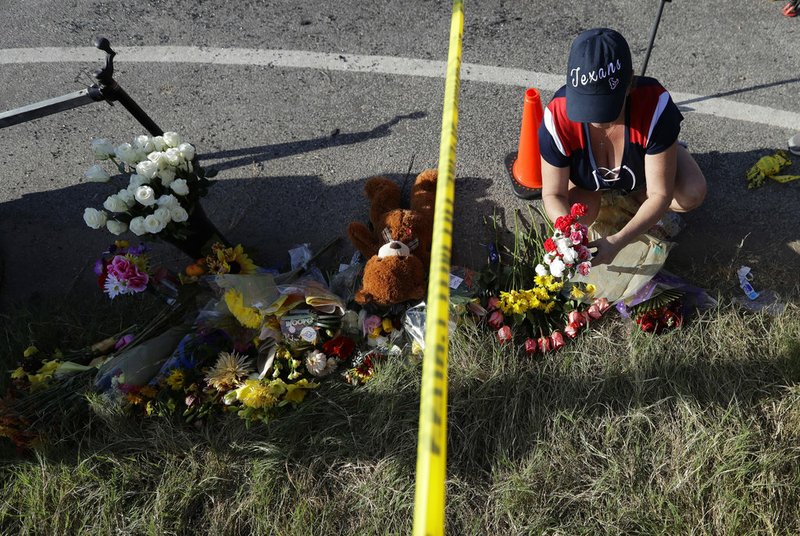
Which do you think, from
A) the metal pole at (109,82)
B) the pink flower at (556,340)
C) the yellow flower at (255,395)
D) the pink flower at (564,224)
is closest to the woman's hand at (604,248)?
the pink flower at (564,224)

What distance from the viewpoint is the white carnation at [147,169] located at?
247cm

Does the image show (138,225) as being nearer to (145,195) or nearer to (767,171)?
(145,195)

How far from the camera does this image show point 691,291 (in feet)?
8.75

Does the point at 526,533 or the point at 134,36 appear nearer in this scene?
the point at 526,533

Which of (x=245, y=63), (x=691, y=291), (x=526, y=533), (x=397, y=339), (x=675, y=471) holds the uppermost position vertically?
(x=245, y=63)

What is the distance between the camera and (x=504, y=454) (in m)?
2.34

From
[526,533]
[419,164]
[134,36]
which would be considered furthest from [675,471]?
[134,36]

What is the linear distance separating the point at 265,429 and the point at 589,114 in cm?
191

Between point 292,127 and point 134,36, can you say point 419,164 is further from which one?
point 134,36

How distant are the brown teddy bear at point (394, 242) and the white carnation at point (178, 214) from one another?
0.79m

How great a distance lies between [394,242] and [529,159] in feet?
3.20

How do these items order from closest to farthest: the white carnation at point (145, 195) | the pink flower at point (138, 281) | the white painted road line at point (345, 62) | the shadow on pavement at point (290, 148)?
the white carnation at point (145, 195) → the pink flower at point (138, 281) → the white painted road line at point (345, 62) → the shadow on pavement at point (290, 148)

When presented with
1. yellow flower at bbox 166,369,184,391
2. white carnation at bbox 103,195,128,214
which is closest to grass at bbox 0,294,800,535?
yellow flower at bbox 166,369,184,391

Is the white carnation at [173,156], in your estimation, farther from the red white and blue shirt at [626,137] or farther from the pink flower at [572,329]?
the pink flower at [572,329]
